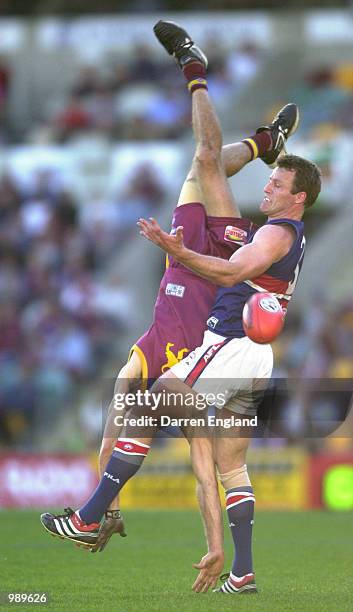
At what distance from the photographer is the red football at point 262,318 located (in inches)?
277

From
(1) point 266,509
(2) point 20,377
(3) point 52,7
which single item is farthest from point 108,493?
(3) point 52,7

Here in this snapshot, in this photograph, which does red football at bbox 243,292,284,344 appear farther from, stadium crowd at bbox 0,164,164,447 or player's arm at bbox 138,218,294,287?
stadium crowd at bbox 0,164,164,447

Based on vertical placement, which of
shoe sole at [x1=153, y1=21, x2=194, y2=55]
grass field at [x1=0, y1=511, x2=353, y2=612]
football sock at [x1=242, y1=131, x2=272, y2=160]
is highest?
shoe sole at [x1=153, y1=21, x2=194, y2=55]

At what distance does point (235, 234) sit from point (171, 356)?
2.73 feet

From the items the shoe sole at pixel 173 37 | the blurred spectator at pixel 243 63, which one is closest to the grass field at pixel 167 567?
the shoe sole at pixel 173 37

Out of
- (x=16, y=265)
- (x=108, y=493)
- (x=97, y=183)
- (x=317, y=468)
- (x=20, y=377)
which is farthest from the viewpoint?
(x=97, y=183)

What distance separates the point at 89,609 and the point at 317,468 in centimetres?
868

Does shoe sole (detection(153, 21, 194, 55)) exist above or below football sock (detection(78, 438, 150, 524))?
above

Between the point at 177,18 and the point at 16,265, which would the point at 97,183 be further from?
the point at 177,18

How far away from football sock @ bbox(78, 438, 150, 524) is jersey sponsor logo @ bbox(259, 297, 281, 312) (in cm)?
115

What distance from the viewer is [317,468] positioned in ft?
48.9

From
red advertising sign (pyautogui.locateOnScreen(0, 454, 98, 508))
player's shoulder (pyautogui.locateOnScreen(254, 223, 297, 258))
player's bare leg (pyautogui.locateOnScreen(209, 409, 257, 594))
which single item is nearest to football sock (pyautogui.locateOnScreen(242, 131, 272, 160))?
player's shoulder (pyautogui.locateOnScreen(254, 223, 297, 258))

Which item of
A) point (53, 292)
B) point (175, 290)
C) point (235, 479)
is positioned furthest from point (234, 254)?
point (53, 292)

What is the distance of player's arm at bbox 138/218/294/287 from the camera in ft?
22.4
